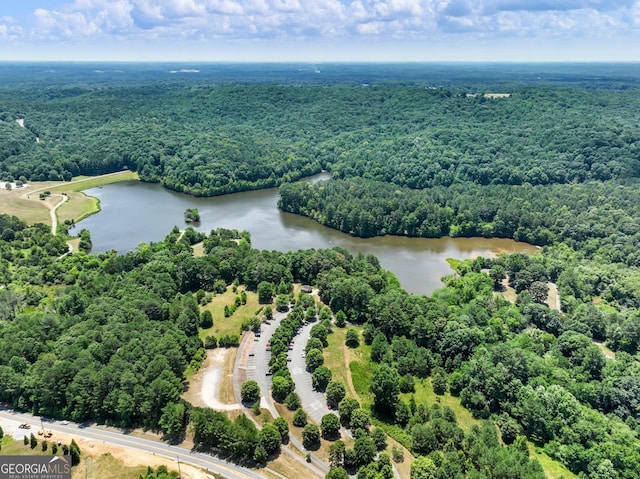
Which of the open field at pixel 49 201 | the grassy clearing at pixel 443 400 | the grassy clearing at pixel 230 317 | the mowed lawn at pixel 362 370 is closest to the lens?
the grassy clearing at pixel 443 400

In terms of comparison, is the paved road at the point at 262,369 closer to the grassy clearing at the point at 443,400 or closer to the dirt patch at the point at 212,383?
the dirt patch at the point at 212,383

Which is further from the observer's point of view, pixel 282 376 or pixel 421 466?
pixel 282 376

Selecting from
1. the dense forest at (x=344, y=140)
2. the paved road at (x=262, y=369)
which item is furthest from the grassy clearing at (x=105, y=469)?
the dense forest at (x=344, y=140)

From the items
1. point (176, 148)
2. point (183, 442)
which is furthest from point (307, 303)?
point (176, 148)

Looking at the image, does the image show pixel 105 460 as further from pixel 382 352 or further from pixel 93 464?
pixel 382 352

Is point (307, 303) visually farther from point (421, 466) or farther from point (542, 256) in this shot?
point (542, 256)

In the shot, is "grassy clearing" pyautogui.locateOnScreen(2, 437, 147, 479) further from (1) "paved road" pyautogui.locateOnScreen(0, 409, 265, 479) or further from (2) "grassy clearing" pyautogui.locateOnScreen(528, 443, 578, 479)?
(2) "grassy clearing" pyautogui.locateOnScreen(528, 443, 578, 479)

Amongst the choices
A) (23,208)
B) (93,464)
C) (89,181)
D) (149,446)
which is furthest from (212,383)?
(89,181)
